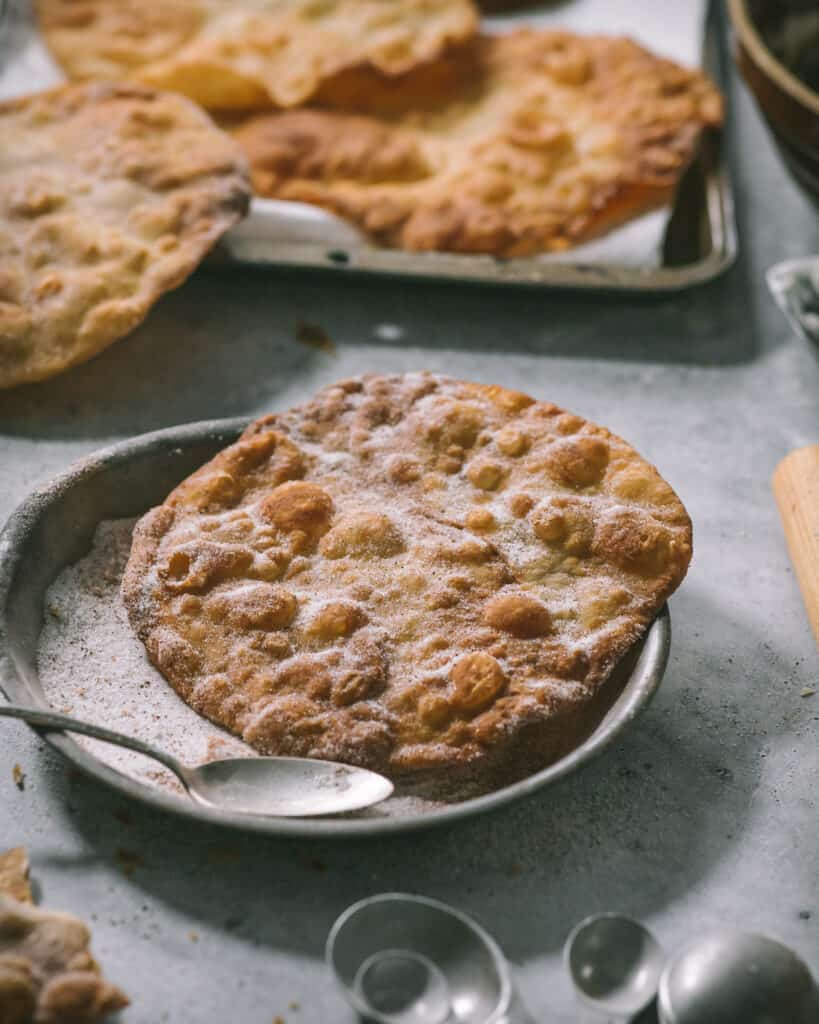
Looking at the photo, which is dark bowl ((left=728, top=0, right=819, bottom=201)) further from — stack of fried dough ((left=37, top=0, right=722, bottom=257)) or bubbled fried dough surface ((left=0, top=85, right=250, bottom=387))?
bubbled fried dough surface ((left=0, top=85, right=250, bottom=387))

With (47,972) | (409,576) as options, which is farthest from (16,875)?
(409,576)

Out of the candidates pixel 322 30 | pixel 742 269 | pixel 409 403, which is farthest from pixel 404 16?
pixel 409 403

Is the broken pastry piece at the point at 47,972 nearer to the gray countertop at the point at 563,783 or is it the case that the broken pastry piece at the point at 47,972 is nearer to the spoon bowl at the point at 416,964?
the gray countertop at the point at 563,783

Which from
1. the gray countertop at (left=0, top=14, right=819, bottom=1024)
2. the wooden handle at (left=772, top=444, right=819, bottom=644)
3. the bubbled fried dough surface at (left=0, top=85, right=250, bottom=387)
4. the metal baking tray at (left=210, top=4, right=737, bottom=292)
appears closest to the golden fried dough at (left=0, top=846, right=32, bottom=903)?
the gray countertop at (left=0, top=14, right=819, bottom=1024)

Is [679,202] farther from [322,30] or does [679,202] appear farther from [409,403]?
[409,403]

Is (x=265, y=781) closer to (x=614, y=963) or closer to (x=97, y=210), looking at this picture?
(x=614, y=963)

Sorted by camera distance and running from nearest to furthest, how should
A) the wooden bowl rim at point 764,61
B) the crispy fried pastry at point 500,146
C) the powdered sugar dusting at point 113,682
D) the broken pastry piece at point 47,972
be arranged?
the broken pastry piece at point 47,972, the powdered sugar dusting at point 113,682, the wooden bowl rim at point 764,61, the crispy fried pastry at point 500,146

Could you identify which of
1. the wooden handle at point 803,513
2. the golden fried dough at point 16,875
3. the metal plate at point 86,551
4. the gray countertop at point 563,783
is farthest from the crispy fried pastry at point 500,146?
the golden fried dough at point 16,875
